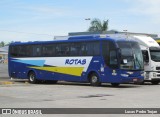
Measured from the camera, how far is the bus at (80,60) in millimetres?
25578

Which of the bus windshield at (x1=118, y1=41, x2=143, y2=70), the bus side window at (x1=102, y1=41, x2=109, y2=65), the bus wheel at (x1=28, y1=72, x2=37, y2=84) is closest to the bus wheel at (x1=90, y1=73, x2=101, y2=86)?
the bus side window at (x1=102, y1=41, x2=109, y2=65)

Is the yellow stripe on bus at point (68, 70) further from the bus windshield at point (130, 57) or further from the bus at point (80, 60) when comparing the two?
the bus windshield at point (130, 57)

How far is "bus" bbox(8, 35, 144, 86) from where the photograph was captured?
25.6 m

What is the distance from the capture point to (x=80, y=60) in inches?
1089

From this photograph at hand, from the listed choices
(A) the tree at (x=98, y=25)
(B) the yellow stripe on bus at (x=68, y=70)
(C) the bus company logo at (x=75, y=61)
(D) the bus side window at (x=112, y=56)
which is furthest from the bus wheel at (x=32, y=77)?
(A) the tree at (x=98, y=25)

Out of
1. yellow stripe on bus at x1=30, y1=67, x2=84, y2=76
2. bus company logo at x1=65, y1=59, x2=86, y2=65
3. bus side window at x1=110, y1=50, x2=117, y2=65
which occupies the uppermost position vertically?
bus side window at x1=110, y1=50, x2=117, y2=65

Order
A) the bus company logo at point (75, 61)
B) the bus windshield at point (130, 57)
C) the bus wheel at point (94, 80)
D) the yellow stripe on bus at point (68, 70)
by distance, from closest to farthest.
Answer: the bus windshield at point (130, 57) → the bus wheel at point (94, 80) → the bus company logo at point (75, 61) → the yellow stripe on bus at point (68, 70)

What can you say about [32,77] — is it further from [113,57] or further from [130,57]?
[130,57]

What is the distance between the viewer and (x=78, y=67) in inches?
1097

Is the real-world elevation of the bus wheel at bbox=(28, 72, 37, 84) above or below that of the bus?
below

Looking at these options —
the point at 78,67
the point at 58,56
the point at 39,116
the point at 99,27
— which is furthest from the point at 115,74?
the point at 99,27

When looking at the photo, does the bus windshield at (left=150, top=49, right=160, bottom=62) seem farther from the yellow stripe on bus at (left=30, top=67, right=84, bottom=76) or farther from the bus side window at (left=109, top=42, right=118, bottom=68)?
the yellow stripe on bus at (left=30, top=67, right=84, bottom=76)

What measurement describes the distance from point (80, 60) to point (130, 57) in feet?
11.4

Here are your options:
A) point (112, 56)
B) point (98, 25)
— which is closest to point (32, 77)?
point (112, 56)
